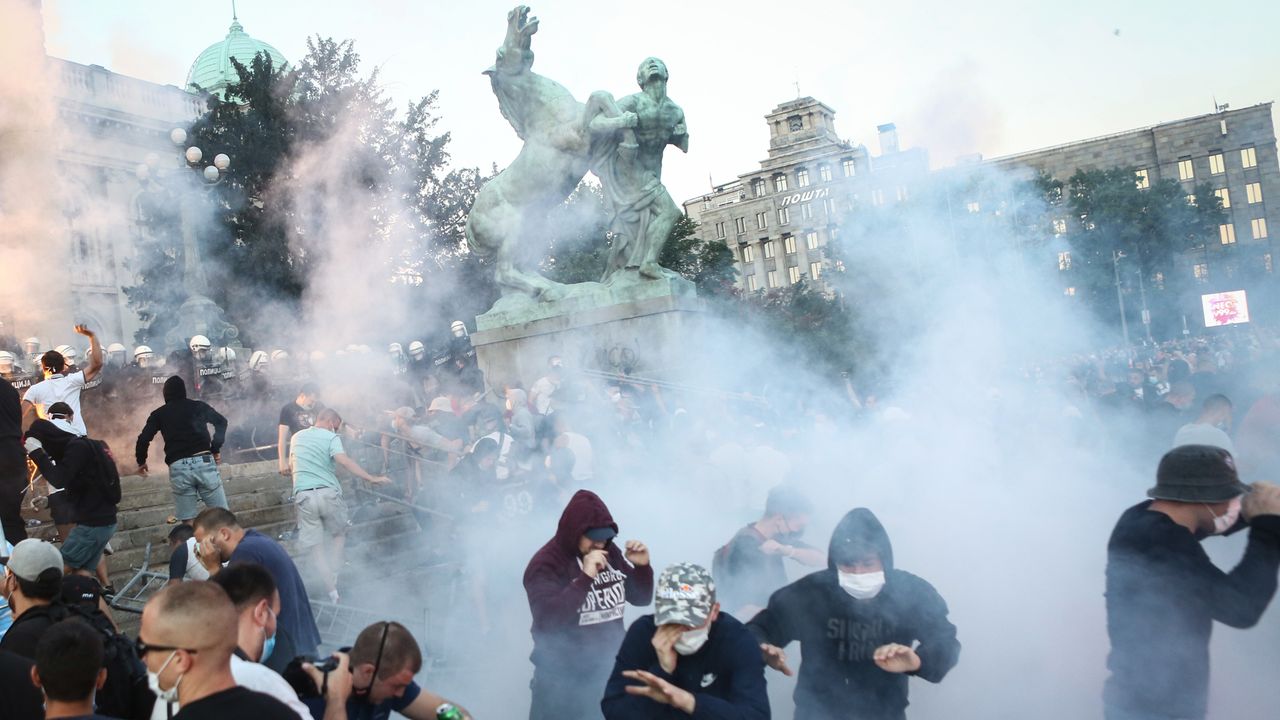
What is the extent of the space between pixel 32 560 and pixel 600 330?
301 inches

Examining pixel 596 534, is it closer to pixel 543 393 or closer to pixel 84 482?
pixel 84 482

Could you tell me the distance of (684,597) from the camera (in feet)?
10.5

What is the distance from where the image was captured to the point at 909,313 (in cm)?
1271

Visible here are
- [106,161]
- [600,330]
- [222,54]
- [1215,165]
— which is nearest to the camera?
[600,330]

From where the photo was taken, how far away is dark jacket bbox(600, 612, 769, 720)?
10.4ft

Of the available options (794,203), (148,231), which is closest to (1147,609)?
(794,203)

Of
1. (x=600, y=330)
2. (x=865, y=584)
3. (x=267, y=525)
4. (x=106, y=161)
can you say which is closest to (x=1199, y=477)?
(x=865, y=584)

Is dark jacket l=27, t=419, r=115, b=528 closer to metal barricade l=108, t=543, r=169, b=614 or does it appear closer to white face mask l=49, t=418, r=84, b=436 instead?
metal barricade l=108, t=543, r=169, b=614

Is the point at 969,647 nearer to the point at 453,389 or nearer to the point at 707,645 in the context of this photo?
the point at 707,645

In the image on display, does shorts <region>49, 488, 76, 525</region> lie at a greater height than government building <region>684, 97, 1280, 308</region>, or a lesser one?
lesser

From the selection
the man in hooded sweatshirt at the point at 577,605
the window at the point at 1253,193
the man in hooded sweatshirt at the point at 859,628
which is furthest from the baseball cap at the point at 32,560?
the window at the point at 1253,193

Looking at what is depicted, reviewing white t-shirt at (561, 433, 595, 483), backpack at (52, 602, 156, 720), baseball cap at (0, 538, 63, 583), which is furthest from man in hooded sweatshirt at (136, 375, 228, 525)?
backpack at (52, 602, 156, 720)

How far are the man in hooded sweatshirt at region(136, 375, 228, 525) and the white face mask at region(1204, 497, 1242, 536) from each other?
6474mm

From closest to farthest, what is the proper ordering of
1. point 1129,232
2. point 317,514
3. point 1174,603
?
point 1174,603 → point 317,514 → point 1129,232
